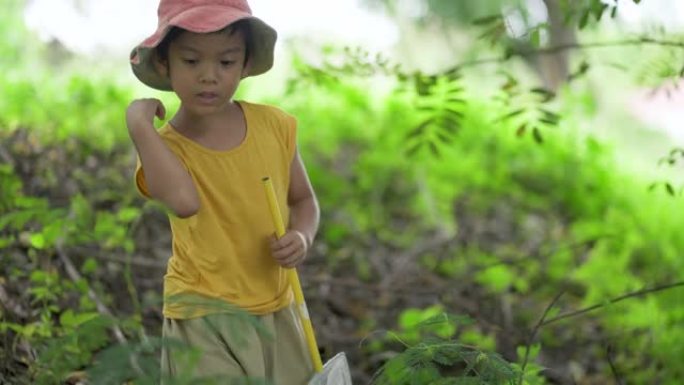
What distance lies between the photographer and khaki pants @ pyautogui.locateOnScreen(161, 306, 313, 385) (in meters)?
2.45

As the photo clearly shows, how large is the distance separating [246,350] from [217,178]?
0.35 meters

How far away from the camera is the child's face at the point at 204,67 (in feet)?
7.90

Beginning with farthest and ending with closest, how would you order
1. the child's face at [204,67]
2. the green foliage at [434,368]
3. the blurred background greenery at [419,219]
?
the blurred background greenery at [419,219]
the child's face at [204,67]
the green foliage at [434,368]

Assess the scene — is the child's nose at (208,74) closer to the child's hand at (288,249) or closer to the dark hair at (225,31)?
the dark hair at (225,31)

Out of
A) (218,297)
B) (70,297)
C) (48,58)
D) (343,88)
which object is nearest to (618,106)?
(48,58)

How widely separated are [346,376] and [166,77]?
2.29 feet

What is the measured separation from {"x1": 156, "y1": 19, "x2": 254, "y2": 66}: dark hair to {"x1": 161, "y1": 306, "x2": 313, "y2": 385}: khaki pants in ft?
1.73

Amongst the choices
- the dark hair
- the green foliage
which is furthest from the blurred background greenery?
the dark hair

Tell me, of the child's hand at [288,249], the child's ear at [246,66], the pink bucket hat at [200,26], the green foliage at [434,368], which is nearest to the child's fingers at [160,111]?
the pink bucket hat at [200,26]

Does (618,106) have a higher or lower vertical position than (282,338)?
lower

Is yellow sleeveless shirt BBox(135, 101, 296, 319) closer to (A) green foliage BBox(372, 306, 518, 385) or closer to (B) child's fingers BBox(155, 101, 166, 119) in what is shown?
(B) child's fingers BBox(155, 101, 166, 119)

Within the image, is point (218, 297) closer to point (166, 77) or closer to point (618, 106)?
point (166, 77)

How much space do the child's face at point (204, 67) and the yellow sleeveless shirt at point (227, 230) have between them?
0.09 metres

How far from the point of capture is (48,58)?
877 cm
